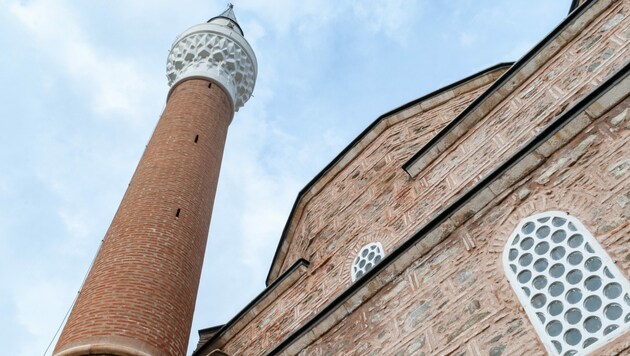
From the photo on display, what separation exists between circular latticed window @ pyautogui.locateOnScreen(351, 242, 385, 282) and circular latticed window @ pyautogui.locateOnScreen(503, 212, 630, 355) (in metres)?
1.98

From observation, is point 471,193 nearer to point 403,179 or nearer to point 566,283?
point 566,283

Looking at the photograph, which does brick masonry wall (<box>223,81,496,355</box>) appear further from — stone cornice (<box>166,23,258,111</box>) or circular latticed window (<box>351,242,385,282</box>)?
stone cornice (<box>166,23,258,111</box>)

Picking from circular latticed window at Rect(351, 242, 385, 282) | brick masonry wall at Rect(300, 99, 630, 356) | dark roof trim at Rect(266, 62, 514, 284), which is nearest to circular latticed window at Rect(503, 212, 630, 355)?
brick masonry wall at Rect(300, 99, 630, 356)

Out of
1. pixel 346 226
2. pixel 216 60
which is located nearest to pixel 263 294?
pixel 346 226

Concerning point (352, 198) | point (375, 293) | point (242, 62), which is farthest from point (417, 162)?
point (242, 62)

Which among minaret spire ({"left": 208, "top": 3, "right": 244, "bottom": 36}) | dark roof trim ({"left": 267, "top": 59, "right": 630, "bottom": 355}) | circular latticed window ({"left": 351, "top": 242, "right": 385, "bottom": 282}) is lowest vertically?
dark roof trim ({"left": 267, "top": 59, "right": 630, "bottom": 355})

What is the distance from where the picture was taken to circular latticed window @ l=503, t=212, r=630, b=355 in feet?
9.86

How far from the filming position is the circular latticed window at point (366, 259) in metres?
5.56

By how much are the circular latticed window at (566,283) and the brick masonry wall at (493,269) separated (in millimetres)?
55

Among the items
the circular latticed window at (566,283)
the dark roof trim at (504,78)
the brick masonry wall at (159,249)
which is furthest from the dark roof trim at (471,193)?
the brick masonry wall at (159,249)

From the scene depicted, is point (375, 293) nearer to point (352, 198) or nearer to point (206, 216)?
point (352, 198)

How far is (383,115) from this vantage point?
7.03 meters

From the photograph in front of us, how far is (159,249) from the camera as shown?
6.38 m

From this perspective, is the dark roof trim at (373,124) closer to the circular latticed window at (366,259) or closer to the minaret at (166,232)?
the minaret at (166,232)
